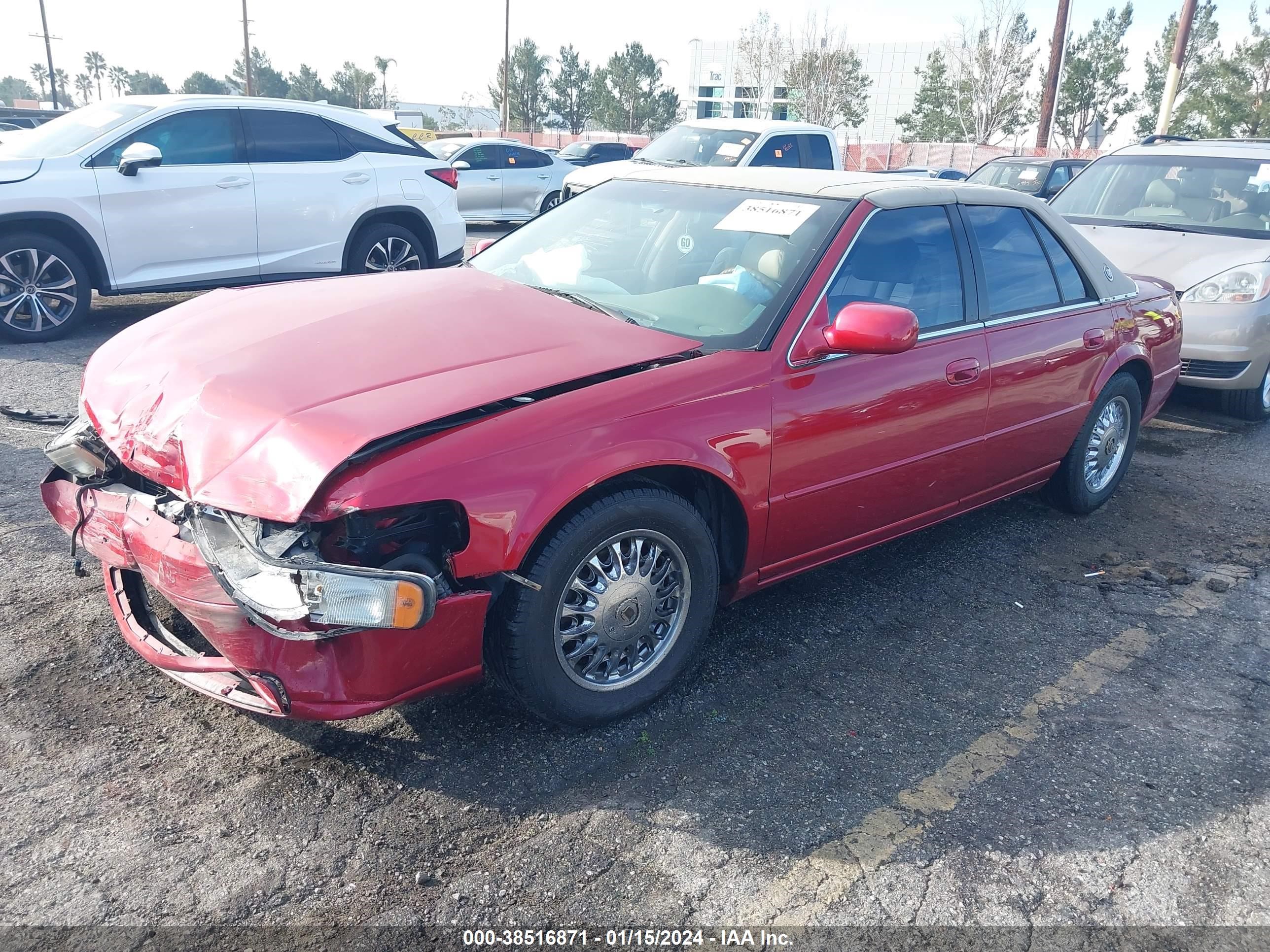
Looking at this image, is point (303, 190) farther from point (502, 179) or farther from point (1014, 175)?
point (1014, 175)

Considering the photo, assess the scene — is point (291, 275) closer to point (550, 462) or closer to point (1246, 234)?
point (550, 462)

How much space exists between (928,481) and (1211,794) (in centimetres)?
146

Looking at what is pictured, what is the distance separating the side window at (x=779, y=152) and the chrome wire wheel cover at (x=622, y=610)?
365 inches

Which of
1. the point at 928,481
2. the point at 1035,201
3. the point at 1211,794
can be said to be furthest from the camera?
the point at 1035,201

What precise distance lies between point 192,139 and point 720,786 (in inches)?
280

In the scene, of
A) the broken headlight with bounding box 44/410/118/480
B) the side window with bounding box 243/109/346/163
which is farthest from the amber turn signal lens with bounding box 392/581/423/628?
the side window with bounding box 243/109/346/163

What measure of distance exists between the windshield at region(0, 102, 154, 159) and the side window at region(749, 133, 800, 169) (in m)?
6.58

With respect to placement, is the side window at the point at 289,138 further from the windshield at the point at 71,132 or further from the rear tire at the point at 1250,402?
the rear tire at the point at 1250,402

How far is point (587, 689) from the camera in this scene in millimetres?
2939

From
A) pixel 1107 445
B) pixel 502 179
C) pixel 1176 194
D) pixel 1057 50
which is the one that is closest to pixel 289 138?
pixel 1107 445

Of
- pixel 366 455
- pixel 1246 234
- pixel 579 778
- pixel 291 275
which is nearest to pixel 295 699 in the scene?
pixel 366 455

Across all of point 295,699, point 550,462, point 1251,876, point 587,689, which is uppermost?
point 550,462

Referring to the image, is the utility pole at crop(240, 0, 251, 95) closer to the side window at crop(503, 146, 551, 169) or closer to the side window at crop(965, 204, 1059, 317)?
the side window at crop(503, 146, 551, 169)

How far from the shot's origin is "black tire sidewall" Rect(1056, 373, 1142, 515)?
4.76m
